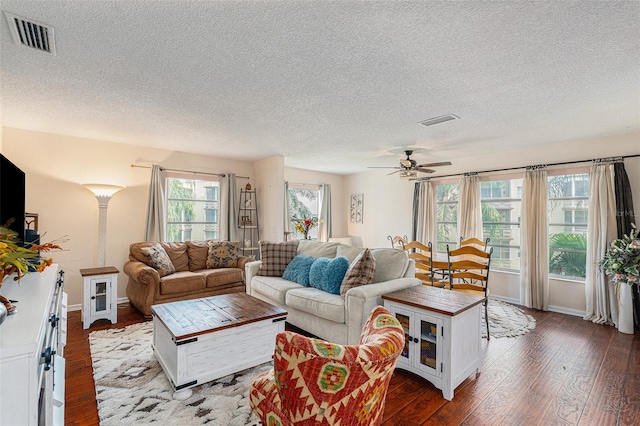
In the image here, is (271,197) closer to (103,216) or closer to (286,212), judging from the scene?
(286,212)

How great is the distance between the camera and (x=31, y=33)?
184 centimetres

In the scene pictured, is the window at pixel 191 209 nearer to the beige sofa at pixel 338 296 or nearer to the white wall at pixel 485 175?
the beige sofa at pixel 338 296

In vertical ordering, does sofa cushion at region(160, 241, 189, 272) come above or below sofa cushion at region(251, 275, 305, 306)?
above

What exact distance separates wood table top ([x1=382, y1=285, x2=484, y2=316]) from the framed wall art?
14.8 ft

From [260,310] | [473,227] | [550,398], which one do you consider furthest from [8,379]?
[473,227]

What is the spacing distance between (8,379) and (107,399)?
1.48 metres

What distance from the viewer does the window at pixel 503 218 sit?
16.2 ft

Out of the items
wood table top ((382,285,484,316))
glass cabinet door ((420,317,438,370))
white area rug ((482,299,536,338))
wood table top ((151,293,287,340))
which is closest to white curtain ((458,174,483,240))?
white area rug ((482,299,536,338))

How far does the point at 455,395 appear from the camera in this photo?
2230 millimetres

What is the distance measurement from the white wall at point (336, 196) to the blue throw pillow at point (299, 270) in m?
3.31

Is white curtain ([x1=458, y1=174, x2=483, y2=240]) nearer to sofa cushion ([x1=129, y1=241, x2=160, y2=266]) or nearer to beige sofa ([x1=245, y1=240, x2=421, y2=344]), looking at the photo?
beige sofa ([x1=245, y1=240, x2=421, y2=344])

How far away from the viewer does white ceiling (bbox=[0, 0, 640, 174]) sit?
5.44 ft

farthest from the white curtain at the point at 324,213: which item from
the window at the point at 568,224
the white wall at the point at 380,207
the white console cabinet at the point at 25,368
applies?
the white console cabinet at the point at 25,368

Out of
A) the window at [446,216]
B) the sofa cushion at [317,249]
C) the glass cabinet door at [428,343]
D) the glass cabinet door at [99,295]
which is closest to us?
the glass cabinet door at [428,343]
